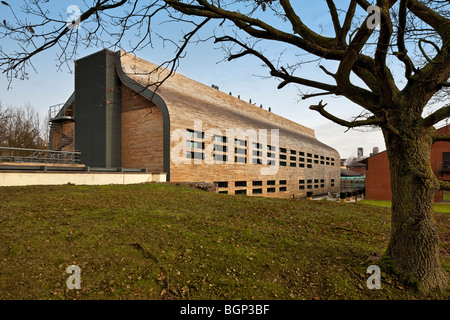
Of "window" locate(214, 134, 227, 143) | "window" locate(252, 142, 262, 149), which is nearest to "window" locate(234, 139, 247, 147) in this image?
"window" locate(214, 134, 227, 143)

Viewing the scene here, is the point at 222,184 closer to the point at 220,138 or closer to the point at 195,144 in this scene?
the point at 220,138

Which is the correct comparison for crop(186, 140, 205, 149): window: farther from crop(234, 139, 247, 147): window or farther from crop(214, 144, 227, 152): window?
crop(234, 139, 247, 147): window

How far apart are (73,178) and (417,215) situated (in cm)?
1515

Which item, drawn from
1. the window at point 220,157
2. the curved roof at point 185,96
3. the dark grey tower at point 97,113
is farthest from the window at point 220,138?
the dark grey tower at point 97,113

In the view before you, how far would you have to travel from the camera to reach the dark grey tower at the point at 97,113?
2120cm

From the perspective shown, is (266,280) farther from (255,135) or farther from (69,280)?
(255,135)

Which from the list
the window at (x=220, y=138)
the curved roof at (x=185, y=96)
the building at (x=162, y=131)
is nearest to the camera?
the building at (x=162, y=131)

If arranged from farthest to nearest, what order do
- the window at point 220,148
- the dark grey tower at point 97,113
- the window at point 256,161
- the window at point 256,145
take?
the window at point 256,145 → the window at point 256,161 → the window at point 220,148 → the dark grey tower at point 97,113

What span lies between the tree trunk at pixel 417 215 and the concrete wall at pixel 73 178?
14.9 metres

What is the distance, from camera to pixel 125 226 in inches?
210

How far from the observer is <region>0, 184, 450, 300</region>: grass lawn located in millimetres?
3340

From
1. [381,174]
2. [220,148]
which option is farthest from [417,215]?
[381,174]

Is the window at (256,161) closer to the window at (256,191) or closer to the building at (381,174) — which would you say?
the window at (256,191)

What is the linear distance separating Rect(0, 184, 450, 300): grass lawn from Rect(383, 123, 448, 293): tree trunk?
270mm
